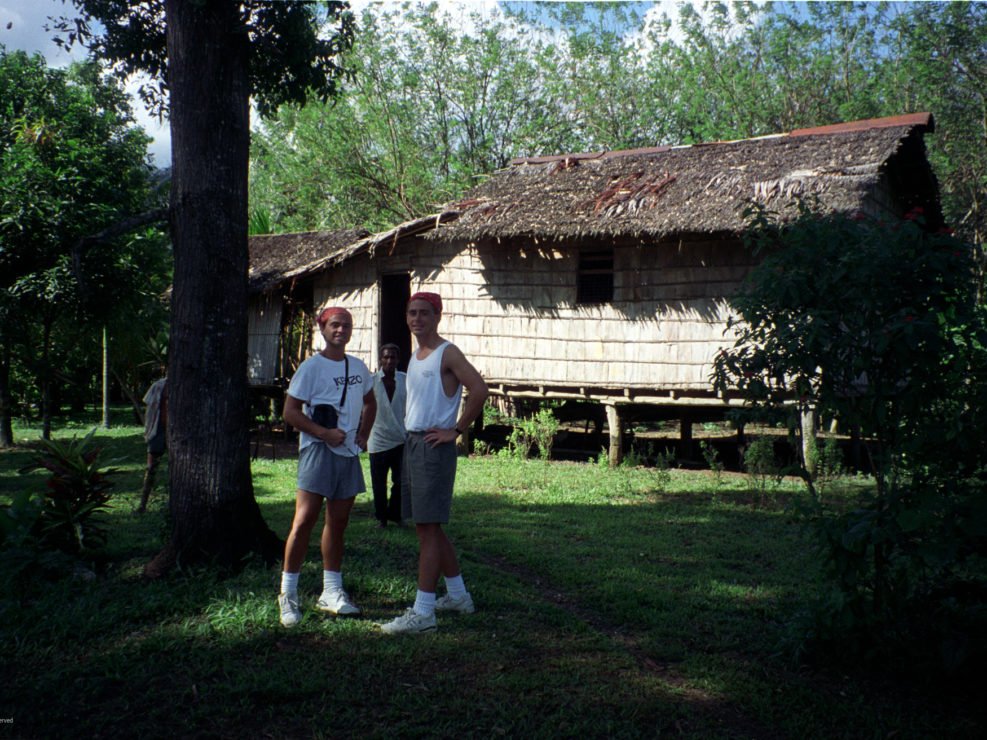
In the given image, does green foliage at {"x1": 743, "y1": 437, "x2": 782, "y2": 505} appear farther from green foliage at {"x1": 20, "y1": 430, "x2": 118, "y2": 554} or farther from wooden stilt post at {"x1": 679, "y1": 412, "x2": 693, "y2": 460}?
green foliage at {"x1": 20, "y1": 430, "x2": 118, "y2": 554}

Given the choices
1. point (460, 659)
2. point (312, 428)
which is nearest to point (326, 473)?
point (312, 428)

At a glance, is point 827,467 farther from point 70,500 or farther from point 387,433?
point 70,500

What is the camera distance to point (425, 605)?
15.8 ft

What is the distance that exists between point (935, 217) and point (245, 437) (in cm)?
1502

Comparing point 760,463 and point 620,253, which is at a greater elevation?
point 620,253

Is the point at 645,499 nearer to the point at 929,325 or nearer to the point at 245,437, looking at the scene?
the point at 245,437

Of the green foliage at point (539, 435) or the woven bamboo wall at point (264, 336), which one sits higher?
the woven bamboo wall at point (264, 336)

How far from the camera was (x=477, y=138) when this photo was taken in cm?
2809

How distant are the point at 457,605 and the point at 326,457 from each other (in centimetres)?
122

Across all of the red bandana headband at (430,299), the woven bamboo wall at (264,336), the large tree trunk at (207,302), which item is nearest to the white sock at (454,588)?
the large tree trunk at (207,302)

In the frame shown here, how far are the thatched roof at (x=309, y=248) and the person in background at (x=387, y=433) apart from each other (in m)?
7.10

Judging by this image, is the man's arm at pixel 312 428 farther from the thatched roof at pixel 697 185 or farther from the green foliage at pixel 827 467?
the thatched roof at pixel 697 185

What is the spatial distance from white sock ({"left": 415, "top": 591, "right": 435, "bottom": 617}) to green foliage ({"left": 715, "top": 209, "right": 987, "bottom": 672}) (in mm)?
2073

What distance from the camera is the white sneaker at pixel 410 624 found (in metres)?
4.79
